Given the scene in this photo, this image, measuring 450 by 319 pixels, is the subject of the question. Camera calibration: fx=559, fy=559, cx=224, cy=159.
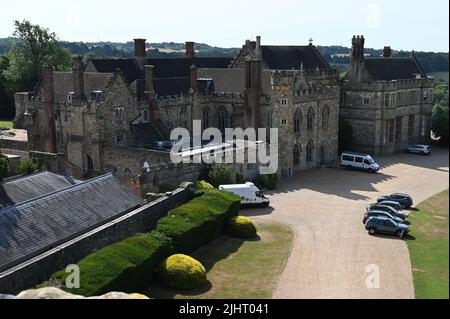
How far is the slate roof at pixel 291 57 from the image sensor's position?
63406 millimetres

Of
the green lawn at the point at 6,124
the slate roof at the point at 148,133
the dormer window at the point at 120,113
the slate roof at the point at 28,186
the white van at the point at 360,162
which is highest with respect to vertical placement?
the dormer window at the point at 120,113

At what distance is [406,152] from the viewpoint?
64.3m

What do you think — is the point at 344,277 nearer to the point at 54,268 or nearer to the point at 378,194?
the point at 54,268

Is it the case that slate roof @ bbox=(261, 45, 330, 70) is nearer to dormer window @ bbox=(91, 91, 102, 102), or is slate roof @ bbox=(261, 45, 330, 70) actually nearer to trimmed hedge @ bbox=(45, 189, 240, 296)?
dormer window @ bbox=(91, 91, 102, 102)

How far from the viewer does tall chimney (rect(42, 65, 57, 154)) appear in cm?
4909

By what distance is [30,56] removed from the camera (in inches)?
3172

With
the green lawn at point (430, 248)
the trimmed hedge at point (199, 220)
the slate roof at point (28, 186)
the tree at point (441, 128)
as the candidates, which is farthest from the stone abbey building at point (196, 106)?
the green lawn at point (430, 248)

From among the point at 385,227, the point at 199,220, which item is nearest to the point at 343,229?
the point at 385,227

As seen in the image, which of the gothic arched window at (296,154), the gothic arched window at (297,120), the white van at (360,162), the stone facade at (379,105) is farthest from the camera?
the stone facade at (379,105)

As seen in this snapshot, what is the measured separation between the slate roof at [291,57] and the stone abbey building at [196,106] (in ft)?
0.52

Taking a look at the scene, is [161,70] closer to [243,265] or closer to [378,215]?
[378,215]

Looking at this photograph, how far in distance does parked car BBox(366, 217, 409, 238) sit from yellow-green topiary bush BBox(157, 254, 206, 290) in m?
13.1

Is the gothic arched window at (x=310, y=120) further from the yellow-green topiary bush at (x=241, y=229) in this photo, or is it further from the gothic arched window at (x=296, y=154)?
the yellow-green topiary bush at (x=241, y=229)

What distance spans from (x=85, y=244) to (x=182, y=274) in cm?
454
